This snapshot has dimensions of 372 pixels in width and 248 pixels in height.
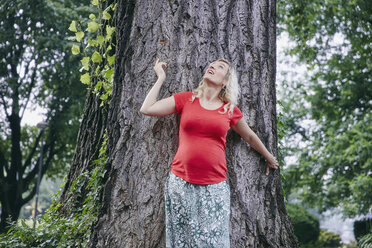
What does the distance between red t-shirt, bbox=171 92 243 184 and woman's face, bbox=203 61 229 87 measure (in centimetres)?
24

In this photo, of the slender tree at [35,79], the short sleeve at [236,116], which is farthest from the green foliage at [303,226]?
the short sleeve at [236,116]

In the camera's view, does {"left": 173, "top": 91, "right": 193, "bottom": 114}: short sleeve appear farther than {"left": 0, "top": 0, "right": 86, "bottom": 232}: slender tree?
No

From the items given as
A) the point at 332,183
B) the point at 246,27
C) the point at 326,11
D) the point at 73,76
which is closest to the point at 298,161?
the point at 332,183

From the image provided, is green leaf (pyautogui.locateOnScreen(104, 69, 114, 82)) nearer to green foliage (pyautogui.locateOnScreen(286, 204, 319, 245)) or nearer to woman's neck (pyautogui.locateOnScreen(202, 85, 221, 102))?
woman's neck (pyautogui.locateOnScreen(202, 85, 221, 102))

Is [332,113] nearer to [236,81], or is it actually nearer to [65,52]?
[65,52]

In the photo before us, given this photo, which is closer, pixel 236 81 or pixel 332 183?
pixel 236 81

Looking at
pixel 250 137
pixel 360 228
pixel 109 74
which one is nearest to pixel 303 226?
pixel 360 228

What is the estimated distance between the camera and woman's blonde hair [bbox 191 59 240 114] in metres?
3.33

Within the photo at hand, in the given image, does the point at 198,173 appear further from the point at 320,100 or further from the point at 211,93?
the point at 320,100

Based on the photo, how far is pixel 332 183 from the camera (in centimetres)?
1650

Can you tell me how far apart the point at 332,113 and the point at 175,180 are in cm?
1478

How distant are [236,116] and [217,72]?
413 millimetres

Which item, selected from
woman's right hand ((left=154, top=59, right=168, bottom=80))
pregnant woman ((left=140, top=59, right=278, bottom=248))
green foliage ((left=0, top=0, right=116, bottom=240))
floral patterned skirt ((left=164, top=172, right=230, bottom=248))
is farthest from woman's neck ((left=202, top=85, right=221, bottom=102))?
green foliage ((left=0, top=0, right=116, bottom=240))

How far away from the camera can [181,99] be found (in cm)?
333
